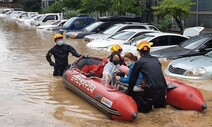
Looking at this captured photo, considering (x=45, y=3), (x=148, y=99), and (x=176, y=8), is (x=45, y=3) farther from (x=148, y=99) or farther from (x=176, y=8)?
(x=148, y=99)

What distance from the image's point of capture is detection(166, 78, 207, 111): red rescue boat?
7.71m

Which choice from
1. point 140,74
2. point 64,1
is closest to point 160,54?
point 140,74

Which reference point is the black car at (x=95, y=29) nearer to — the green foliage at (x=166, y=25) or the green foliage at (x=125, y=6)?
the green foliage at (x=166, y=25)

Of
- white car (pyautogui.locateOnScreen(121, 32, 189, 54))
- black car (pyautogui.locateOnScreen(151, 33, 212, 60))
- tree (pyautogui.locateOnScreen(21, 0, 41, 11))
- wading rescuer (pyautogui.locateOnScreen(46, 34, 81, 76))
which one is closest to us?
wading rescuer (pyautogui.locateOnScreen(46, 34, 81, 76))

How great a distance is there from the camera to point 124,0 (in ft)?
94.8

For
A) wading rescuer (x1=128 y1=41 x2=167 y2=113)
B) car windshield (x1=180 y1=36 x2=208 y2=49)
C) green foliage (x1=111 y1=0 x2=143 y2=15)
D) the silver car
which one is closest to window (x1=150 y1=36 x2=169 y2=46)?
car windshield (x1=180 y1=36 x2=208 y2=49)

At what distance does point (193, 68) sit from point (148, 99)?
3031 millimetres

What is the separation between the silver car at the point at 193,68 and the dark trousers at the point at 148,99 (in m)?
2.52

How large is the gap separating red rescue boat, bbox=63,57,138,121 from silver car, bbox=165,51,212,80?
8.59 feet

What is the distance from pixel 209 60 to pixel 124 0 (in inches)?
749

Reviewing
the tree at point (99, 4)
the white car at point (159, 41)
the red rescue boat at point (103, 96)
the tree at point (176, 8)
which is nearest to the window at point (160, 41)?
the white car at point (159, 41)

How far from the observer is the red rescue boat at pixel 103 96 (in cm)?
714

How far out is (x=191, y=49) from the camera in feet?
42.8

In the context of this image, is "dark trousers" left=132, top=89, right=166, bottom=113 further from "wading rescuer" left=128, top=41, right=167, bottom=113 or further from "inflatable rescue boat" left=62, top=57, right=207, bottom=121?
"inflatable rescue boat" left=62, top=57, right=207, bottom=121
